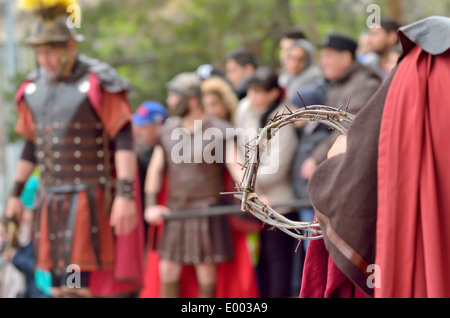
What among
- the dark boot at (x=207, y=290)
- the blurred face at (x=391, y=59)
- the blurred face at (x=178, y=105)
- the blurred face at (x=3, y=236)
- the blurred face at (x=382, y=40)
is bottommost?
the dark boot at (x=207, y=290)

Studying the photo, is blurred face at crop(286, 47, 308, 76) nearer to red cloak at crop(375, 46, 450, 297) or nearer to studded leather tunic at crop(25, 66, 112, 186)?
studded leather tunic at crop(25, 66, 112, 186)

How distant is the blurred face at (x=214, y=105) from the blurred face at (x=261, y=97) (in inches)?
12.0

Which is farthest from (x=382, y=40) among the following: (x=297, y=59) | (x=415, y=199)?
(x=415, y=199)

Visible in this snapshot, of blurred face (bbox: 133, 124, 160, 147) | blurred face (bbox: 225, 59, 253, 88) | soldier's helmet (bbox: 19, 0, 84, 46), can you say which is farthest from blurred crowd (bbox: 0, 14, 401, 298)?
blurred face (bbox: 225, 59, 253, 88)

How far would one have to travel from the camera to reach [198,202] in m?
5.33

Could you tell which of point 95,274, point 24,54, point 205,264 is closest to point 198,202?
point 205,264

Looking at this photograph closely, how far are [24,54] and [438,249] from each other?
36.3 ft

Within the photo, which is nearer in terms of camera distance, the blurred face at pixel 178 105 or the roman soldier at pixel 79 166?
the roman soldier at pixel 79 166

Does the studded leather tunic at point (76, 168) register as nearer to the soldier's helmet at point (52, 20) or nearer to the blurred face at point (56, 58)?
the blurred face at point (56, 58)

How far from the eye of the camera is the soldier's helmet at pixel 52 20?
4.66 metres

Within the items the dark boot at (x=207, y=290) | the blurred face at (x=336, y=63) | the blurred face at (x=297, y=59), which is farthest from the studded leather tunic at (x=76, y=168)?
the blurred face at (x=297, y=59)

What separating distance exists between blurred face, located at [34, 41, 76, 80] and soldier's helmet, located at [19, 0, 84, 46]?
1.8 inches

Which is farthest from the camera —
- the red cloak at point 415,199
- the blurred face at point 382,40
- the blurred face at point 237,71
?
the blurred face at point 237,71
